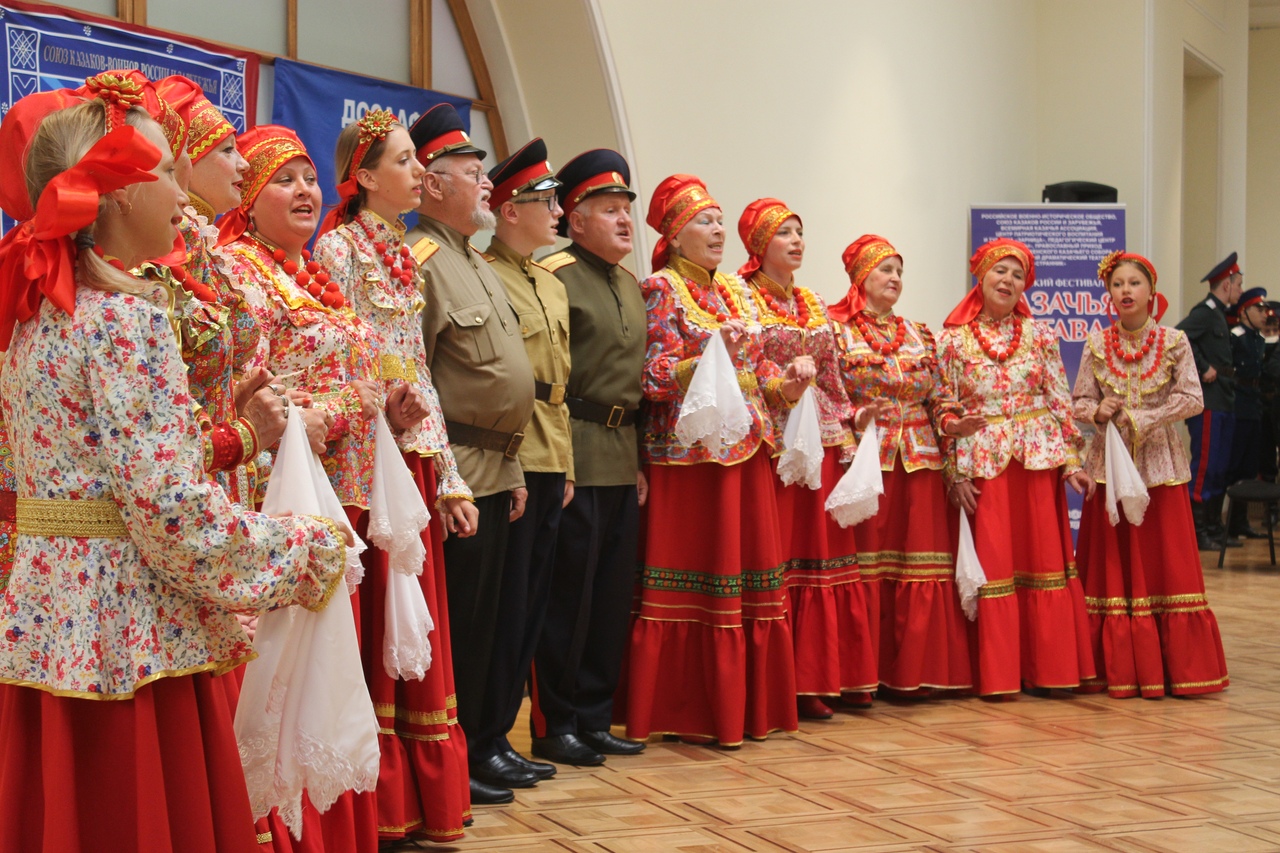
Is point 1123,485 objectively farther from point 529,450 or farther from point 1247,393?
point 1247,393

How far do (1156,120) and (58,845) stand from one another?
8.69 m

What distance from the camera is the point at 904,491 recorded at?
4797mm

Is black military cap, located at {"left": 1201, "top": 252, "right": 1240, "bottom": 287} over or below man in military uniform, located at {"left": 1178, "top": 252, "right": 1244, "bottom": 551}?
over

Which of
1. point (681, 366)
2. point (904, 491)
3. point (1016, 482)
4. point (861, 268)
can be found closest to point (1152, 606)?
point (1016, 482)

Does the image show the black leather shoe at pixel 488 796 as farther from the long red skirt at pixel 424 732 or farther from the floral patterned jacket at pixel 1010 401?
the floral patterned jacket at pixel 1010 401

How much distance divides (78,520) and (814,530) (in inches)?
121

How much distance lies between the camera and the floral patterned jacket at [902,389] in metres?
4.65

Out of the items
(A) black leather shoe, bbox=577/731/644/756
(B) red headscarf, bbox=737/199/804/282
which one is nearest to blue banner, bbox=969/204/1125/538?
(B) red headscarf, bbox=737/199/804/282

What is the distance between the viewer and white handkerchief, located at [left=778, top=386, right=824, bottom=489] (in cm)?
411

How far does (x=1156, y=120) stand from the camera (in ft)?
28.9

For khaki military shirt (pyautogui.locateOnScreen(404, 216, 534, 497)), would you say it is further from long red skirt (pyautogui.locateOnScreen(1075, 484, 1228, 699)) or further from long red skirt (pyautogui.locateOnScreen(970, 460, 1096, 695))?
long red skirt (pyautogui.locateOnScreen(1075, 484, 1228, 699))

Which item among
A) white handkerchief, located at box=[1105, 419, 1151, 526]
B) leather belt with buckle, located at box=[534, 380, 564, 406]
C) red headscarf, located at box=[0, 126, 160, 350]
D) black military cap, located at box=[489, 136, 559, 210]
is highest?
black military cap, located at box=[489, 136, 559, 210]

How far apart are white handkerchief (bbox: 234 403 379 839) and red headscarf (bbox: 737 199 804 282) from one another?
2.71 m

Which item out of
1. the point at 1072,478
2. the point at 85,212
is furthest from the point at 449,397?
the point at 1072,478
